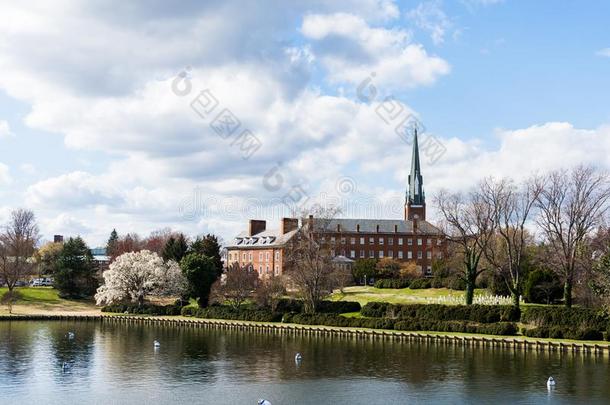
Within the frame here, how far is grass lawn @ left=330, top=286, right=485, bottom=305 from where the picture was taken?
79.6 m

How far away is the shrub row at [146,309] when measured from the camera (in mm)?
85312

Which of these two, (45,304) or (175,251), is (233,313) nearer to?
(175,251)

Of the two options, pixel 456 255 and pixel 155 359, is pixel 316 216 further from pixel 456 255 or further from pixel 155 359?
pixel 155 359

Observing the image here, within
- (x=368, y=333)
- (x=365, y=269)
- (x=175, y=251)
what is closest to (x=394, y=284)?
(x=365, y=269)

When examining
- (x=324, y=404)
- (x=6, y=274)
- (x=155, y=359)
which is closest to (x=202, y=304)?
(x=6, y=274)

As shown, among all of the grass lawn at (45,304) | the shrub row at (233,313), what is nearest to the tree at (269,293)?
the shrub row at (233,313)

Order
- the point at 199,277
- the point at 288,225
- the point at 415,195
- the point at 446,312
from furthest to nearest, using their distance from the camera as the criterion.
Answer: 1. the point at 415,195
2. the point at 288,225
3. the point at 199,277
4. the point at 446,312

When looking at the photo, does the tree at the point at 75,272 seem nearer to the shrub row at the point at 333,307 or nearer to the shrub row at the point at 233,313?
the shrub row at the point at 233,313

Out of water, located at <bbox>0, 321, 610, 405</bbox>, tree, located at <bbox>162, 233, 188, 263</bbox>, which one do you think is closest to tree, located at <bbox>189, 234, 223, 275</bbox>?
tree, located at <bbox>162, 233, 188, 263</bbox>

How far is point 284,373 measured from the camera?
41219 millimetres

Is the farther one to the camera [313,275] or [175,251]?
[175,251]

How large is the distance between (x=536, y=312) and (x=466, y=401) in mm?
29011

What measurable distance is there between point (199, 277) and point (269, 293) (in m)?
12.2

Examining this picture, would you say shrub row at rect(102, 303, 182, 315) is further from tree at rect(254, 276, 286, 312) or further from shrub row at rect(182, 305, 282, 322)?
tree at rect(254, 276, 286, 312)
